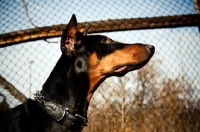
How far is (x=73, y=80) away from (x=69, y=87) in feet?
0.35

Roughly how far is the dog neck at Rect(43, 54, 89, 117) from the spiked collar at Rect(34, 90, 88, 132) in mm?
151

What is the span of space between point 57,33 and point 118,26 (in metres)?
0.88

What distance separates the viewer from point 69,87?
2.41 metres

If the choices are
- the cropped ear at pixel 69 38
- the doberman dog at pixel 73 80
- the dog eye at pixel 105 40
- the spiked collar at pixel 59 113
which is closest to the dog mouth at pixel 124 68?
the doberman dog at pixel 73 80

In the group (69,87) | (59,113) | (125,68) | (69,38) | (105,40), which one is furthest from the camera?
(105,40)

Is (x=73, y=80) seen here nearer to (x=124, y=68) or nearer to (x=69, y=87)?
(x=69, y=87)

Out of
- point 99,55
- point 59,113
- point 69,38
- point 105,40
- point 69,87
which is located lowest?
point 59,113

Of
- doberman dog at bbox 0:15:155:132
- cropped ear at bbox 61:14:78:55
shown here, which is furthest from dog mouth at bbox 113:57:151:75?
cropped ear at bbox 61:14:78:55

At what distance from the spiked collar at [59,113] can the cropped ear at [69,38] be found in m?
0.68

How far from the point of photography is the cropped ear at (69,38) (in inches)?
95.9

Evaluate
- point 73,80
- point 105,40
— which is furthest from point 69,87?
point 105,40

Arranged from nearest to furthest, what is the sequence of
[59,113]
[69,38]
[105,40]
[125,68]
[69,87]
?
[59,113] → [69,87] → [69,38] → [125,68] → [105,40]

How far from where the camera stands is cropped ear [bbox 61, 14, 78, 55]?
2437 millimetres

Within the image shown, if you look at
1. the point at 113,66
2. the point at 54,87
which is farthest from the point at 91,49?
the point at 54,87
